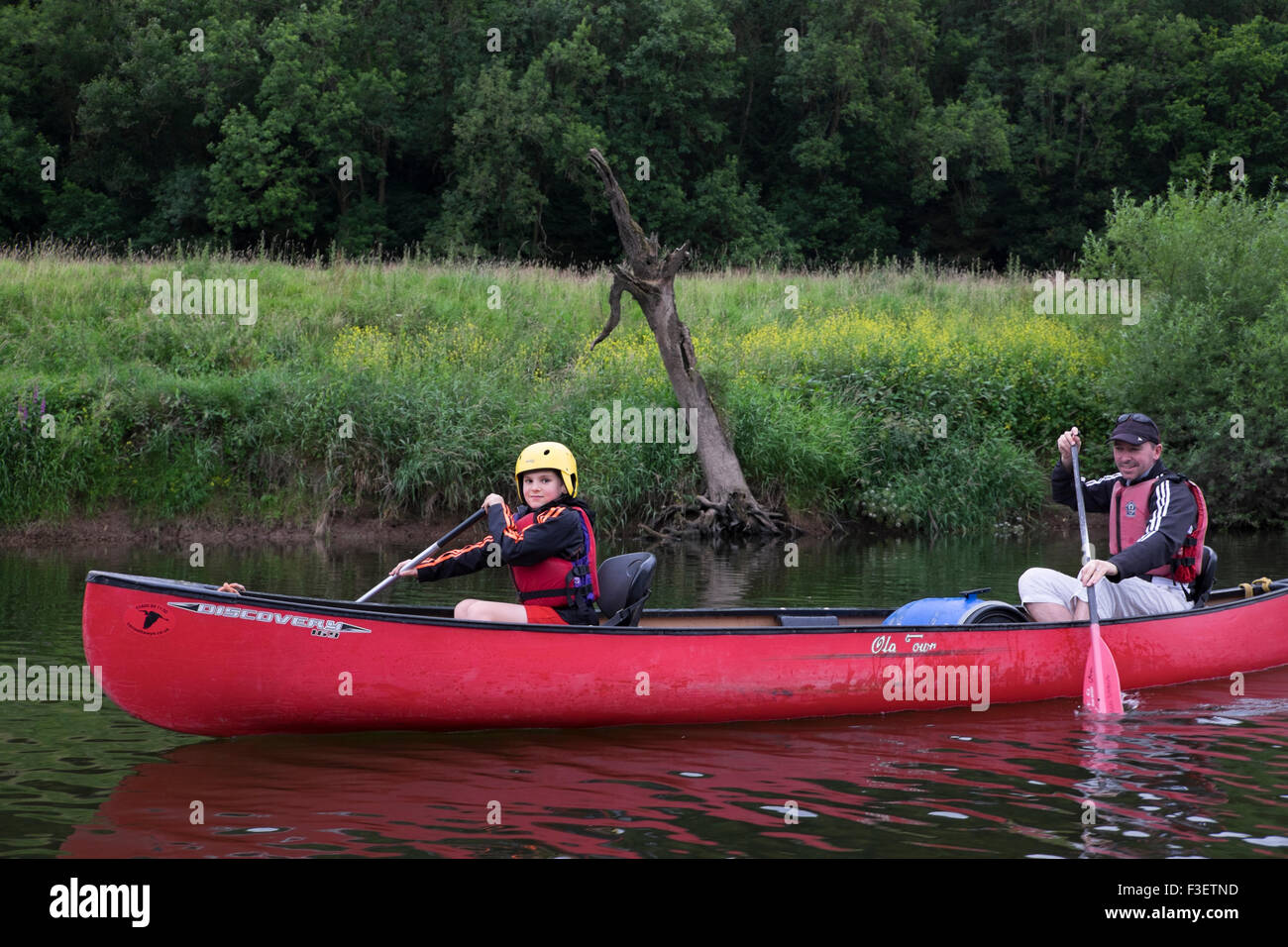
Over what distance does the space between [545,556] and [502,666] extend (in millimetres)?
628

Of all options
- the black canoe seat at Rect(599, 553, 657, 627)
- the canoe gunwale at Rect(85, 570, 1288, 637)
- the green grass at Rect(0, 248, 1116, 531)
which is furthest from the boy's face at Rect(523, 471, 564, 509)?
the green grass at Rect(0, 248, 1116, 531)

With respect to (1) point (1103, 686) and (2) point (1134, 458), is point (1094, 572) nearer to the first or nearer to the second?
(1) point (1103, 686)

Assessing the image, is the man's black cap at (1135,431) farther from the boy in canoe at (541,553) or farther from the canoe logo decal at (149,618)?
the canoe logo decal at (149,618)

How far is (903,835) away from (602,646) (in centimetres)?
220

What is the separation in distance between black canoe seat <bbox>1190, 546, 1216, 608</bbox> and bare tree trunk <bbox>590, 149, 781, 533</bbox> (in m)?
7.66

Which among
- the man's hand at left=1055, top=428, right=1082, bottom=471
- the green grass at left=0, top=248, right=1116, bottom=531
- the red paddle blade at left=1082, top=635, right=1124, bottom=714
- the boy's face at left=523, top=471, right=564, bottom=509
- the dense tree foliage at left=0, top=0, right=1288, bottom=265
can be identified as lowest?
the red paddle blade at left=1082, top=635, right=1124, bottom=714

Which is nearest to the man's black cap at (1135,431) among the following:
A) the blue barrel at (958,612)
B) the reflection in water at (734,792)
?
the blue barrel at (958,612)

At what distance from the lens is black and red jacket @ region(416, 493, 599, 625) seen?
7.25 metres

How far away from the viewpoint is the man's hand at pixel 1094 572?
7.68 meters

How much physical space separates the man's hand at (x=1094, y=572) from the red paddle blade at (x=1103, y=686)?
524 mm

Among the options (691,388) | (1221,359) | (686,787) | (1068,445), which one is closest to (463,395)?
(691,388)

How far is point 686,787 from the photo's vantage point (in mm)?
6277

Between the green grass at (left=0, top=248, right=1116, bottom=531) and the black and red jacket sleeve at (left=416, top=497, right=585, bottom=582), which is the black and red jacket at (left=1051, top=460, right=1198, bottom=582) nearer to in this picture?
the black and red jacket sleeve at (left=416, top=497, right=585, bottom=582)

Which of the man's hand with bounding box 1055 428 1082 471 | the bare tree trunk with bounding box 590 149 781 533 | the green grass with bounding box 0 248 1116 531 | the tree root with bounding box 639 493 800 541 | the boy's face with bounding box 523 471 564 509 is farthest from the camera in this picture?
the green grass with bounding box 0 248 1116 531
